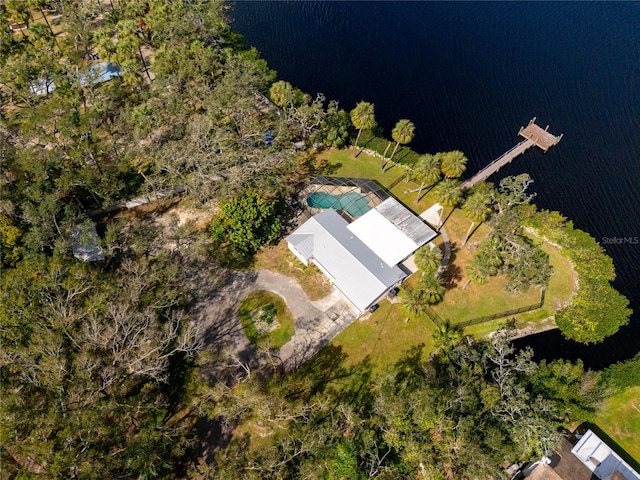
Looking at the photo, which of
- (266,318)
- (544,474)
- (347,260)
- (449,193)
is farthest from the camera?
(449,193)

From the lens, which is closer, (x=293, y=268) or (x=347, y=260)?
(x=347, y=260)

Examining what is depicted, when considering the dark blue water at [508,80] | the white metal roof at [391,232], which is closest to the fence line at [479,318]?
the dark blue water at [508,80]

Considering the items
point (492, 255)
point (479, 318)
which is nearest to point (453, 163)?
point (492, 255)

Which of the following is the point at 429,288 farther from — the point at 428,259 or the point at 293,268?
the point at 293,268

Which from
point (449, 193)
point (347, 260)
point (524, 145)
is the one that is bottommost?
point (347, 260)

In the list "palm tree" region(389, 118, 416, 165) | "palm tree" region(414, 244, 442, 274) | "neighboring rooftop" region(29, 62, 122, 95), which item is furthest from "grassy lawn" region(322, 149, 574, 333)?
"neighboring rooftop" region(29, 62, 122, 95)

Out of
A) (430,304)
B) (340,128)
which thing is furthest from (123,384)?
(340,128)

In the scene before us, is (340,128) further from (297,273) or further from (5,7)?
(5,7)

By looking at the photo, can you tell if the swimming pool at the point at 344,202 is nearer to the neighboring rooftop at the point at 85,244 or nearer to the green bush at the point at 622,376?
the neighboring rooftop at the point at 85,244
